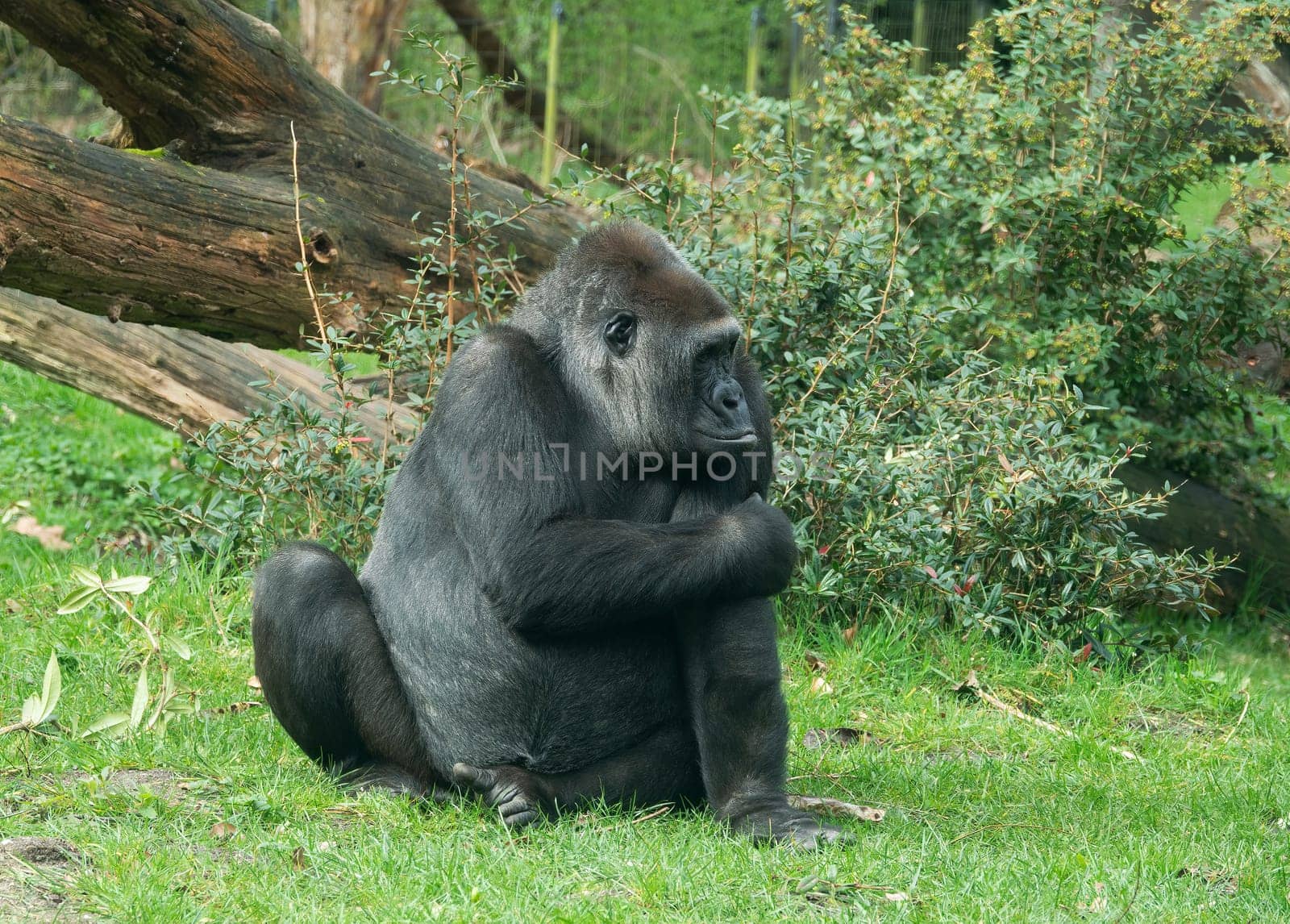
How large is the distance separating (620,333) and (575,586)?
70 centimetres

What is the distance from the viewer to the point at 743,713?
3352mm

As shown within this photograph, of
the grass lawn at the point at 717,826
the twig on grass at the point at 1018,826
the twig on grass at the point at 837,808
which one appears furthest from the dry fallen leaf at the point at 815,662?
the twig on grass at the point at 1018,826

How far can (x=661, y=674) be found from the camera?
11.6 ft

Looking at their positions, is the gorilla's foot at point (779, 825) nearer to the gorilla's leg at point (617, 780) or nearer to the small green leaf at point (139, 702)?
the gorilla's leg at point (617, 780)

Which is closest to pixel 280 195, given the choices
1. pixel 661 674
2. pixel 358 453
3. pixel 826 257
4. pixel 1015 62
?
pixel 358 453

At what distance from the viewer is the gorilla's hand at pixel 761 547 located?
3.31m

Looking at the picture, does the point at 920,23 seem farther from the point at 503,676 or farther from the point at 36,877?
the point at 36,877

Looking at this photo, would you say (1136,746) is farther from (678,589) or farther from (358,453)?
(358,453)

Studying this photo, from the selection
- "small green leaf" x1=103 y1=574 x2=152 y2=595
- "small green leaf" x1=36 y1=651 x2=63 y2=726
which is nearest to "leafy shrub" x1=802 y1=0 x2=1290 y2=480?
"small green leaf" x1=103 y1=574 x2=152 y2=595

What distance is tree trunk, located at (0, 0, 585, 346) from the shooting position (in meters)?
4.73

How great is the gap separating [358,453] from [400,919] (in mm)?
3083

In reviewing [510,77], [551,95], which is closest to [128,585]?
[510,77]

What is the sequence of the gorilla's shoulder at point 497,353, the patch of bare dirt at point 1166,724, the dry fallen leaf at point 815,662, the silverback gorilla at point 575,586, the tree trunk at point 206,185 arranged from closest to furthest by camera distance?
the silverback gorilla at point 575,586
the gorilla's shoulder at point 497,353
the tree trunk at point 206,185
the patch of bare dirt at point 1166,724
the dry fallen leaf at point 815,662

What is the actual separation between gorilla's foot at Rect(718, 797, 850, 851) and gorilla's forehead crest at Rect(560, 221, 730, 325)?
1.25 m
